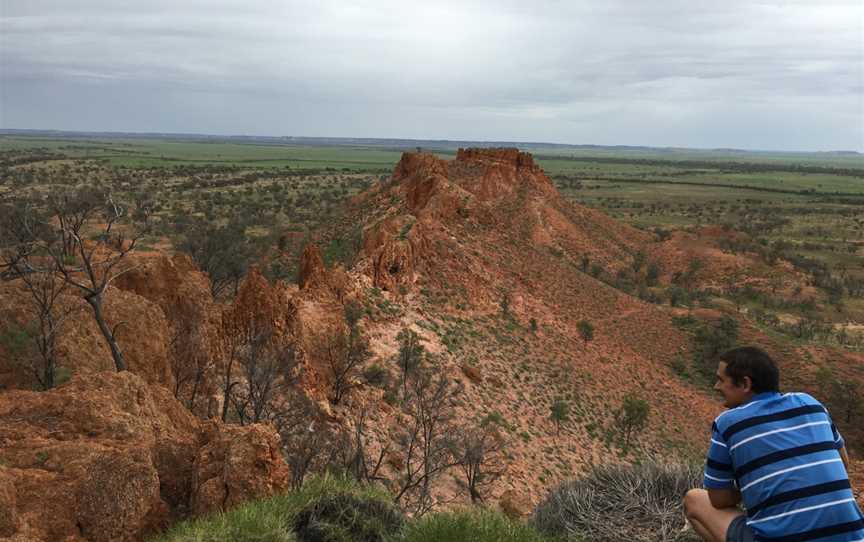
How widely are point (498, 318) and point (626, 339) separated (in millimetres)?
9506

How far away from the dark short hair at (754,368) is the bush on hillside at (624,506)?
3828 millimetres

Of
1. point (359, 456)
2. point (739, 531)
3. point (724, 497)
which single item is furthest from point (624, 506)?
point (359, 456)

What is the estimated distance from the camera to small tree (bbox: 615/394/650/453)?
22.2m

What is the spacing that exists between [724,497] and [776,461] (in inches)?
27.0

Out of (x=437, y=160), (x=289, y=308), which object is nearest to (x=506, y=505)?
(x=289, y=308)

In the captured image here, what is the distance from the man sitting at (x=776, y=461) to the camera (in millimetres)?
3725

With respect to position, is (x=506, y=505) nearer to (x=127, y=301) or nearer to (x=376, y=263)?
(x=127, y=301)

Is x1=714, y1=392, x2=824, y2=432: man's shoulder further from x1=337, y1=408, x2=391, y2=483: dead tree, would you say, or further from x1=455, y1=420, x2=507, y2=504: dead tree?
x1=455, y1=420, x2=507, y2=504: dead tree

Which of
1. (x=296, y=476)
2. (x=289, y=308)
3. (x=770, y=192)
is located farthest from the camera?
(x=770, y=192)

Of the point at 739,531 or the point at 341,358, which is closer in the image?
the point at 739,531

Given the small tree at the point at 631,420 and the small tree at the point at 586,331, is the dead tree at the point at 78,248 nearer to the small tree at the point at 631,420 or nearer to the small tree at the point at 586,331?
the small tree at the point at 631,420

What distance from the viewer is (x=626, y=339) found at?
3234cm

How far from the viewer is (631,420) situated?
22328 mm

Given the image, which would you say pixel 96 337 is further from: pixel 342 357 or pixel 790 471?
pixel 790 471
